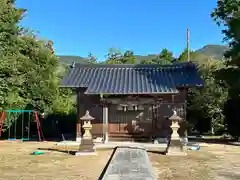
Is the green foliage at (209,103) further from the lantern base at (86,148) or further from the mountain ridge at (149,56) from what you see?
the lantern base at (86,148)

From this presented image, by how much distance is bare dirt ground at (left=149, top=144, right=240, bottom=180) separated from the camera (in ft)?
23.5

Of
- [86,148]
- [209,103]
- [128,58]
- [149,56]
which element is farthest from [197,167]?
[149,56]

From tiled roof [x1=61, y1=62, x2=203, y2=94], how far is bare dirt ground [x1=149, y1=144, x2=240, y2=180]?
508cm

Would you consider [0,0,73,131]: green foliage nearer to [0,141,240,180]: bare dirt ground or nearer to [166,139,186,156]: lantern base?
[0,141,240,180]: bare dirt ground

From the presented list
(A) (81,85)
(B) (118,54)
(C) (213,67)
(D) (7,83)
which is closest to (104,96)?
(A) (81,85)

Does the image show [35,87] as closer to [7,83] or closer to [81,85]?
[7,83]

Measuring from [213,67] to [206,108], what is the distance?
3.70 metres

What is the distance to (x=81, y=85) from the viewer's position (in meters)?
15.9

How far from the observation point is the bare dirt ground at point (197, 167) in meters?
7.15

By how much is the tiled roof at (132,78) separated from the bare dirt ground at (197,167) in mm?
5080

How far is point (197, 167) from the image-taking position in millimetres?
8523

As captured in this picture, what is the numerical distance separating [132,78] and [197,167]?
8796mm

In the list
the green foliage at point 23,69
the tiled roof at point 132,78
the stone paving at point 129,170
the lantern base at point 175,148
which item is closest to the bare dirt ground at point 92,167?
the stone paving at point 129,170

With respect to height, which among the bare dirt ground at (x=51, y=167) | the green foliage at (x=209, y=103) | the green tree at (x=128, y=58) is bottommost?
the bare dirt ground at (x=51, y=167)
